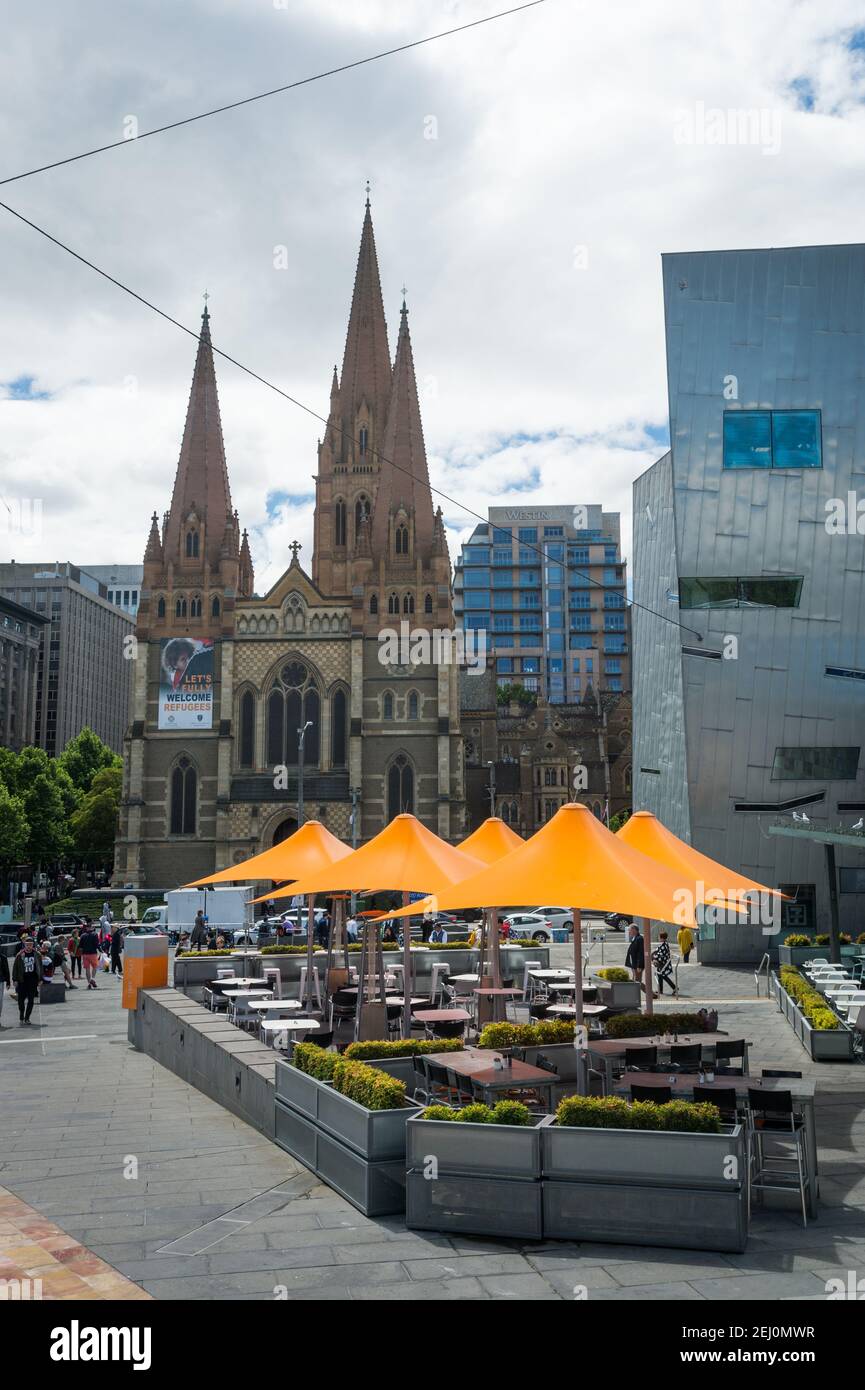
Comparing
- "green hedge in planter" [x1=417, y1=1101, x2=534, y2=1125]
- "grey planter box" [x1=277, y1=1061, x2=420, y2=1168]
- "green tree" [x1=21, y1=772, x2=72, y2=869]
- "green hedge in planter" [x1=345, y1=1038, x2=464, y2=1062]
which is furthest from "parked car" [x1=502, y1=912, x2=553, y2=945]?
"green tree" [x1=21, y1=772, x2=72, y2=869]

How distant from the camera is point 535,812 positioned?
83625 mm

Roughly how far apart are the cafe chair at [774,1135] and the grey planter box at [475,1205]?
173 centimetres

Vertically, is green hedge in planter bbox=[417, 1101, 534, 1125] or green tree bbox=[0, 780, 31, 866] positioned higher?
green tree bbox=[0, 780, 31, 866]

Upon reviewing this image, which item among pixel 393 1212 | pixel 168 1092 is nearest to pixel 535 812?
pixel 168 1092

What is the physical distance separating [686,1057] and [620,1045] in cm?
65

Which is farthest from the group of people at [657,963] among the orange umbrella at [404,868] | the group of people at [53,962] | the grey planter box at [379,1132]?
the grey planter box at [379,1132]

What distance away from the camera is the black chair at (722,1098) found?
8.91 m

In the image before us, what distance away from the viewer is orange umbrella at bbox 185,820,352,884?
57.9 feet

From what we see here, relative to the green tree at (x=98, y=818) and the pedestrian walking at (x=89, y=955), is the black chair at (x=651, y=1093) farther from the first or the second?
the green tree at (x=98, y=818)

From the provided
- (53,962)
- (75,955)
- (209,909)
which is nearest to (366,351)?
(209,909)

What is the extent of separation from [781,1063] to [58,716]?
399ft

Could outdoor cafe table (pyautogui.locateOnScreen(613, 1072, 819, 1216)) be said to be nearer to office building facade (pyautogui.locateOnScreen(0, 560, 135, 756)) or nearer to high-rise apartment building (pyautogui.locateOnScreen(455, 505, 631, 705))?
high-rise apartment building (pyautogui.locateOnScreen(455, 505, 631, 705))

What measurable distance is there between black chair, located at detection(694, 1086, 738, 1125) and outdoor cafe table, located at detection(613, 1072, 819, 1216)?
27 mm
